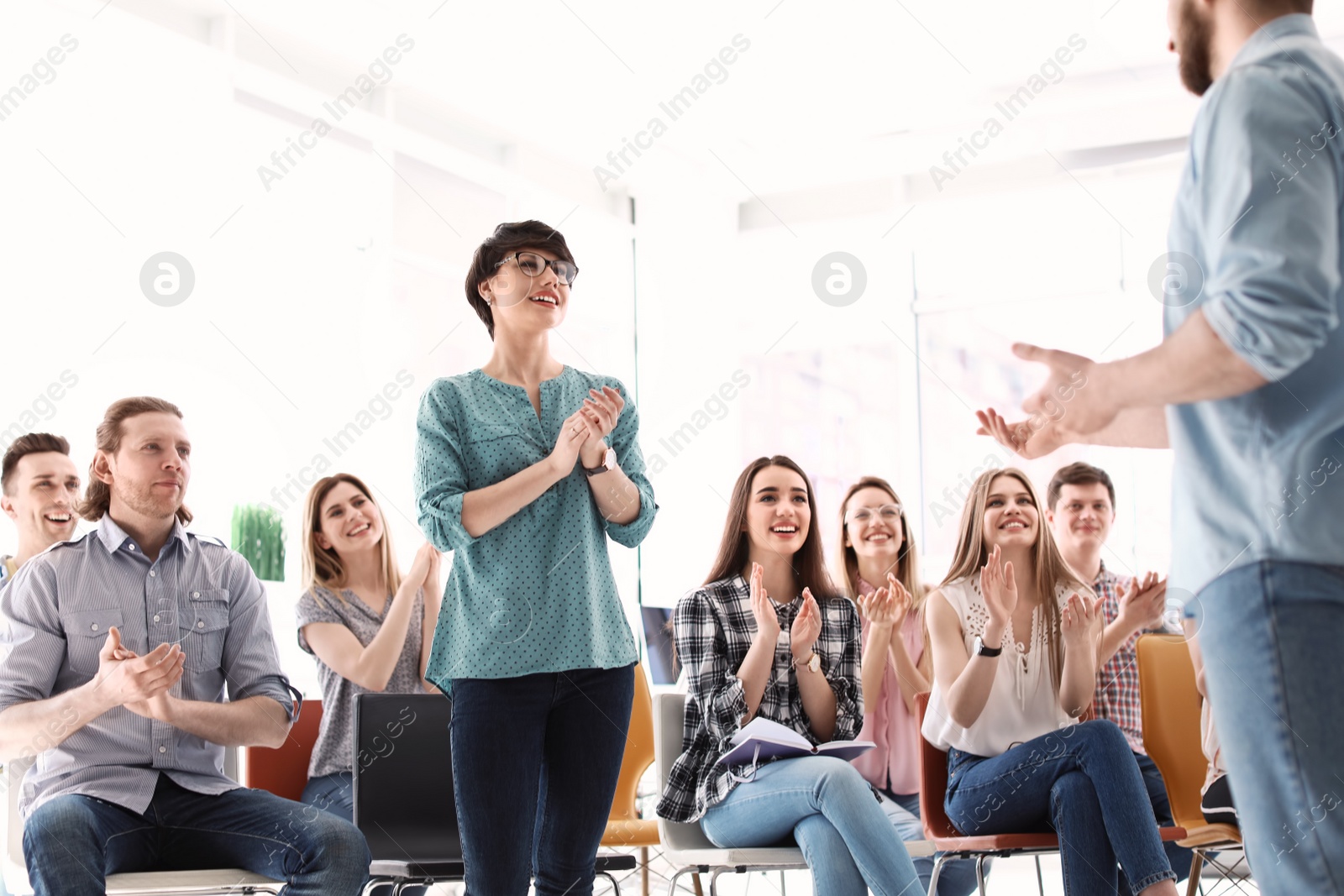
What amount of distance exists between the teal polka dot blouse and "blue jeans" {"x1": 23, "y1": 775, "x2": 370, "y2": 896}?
0.61 meters

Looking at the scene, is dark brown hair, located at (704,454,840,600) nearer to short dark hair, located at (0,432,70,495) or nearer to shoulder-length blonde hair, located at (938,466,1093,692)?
shoulder-length blonde hair, located at (938,466,1093,692)

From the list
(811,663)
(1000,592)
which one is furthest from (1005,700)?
(811,663)

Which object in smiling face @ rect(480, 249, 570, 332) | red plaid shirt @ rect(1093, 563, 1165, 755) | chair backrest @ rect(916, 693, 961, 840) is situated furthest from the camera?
red plaid shirt @ rect(1093, 563, 1165, 755)

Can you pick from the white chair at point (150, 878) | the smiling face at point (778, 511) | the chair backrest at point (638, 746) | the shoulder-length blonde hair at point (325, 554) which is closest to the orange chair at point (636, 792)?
the chair backrest at point (638, 746)

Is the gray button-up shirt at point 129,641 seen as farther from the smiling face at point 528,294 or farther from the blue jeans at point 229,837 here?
the smiling face at point 528,294

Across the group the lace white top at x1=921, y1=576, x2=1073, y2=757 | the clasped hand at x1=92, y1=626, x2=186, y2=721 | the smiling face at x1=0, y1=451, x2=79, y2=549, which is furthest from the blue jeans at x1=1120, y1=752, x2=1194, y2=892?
the smiling face at x1=0, y1=451, x2=79, y2=549

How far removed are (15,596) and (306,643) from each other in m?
0.90

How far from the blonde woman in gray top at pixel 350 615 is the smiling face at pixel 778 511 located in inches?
36.0

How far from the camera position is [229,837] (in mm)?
2350

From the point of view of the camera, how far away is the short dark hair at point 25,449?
3516mm

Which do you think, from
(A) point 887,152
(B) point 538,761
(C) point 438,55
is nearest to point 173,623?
(B) point 538,761

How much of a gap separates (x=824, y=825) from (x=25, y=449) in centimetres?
259

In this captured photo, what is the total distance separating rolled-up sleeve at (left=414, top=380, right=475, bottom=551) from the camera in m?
1.93

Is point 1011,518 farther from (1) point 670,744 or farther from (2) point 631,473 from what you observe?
(2) point 631,473
